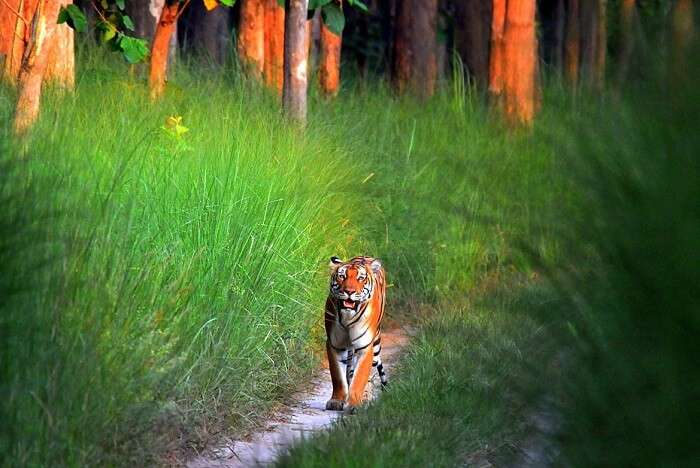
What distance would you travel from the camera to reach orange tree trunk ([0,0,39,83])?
29.6 ft

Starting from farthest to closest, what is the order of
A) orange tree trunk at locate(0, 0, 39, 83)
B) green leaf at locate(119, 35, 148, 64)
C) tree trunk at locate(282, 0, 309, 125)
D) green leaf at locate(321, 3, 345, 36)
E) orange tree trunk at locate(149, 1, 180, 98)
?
tree trunk at locate(282, 0, 309, 125)
orange tree trunk at locate(149, 1, 180, 98)
green leaf at locate(321, 3, 345, 36)
green leaf at locate(119, 35, 148, 64)
orange tree trunk at locate(0, 0, 39, 83)

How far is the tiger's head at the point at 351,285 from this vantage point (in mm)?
7723

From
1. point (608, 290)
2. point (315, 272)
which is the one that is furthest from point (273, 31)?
point (608, 290)

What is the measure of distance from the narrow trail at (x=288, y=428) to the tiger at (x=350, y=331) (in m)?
0.15

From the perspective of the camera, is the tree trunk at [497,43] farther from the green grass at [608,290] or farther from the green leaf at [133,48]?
the green grass at [608,290]

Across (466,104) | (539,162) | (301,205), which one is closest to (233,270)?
(301,205)

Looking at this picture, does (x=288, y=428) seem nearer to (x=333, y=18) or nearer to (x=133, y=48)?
(x=133, y=48)

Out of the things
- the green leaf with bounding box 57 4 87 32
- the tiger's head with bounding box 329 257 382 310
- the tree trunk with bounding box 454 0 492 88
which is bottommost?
the tiger's head with bounding box 329 257 382 310

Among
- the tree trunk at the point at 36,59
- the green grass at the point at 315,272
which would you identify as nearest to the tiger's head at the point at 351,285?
the green grass at the point at 315,272

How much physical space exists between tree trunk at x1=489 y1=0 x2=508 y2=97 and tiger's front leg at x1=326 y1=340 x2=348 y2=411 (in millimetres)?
7963

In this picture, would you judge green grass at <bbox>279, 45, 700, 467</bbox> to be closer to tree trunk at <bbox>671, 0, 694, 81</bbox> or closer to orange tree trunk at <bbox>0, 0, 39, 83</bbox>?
tree trunk at <bbox>671, 0, 694, 81</bbox>

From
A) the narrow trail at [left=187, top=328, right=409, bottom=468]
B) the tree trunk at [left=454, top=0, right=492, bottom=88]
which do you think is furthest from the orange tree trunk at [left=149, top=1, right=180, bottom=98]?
the tree trunk at [left=454, top=0, right=492, bottom=88]

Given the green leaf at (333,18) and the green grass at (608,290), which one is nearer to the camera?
the green grass at (608,290)

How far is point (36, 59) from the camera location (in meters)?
7.82
